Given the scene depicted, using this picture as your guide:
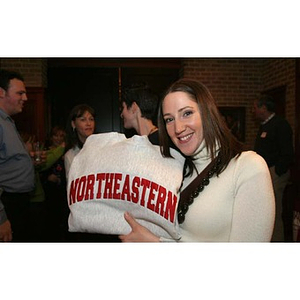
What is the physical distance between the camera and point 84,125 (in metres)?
2.64

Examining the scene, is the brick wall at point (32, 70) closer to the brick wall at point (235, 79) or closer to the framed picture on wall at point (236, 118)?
the brick wall at point (235, 79)

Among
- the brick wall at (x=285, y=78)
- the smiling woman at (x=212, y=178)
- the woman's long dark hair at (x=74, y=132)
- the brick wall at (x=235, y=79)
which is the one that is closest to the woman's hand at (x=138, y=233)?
the smiling woman at (x=212, y=178)

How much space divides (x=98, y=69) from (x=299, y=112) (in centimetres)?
325

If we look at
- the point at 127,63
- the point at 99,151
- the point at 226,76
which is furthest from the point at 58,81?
the point at 99,151

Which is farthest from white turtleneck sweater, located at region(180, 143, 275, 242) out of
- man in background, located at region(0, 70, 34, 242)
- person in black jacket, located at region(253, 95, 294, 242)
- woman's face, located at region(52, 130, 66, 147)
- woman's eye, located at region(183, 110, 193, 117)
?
woman's face, located at region(52, 130, 66, 147)

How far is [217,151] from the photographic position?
134 cm

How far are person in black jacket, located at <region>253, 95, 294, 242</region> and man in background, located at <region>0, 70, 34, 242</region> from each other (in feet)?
7.51

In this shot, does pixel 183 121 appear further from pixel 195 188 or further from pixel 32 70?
pixel 32 70

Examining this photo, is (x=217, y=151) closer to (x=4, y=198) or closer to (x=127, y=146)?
(x=127, y=146)

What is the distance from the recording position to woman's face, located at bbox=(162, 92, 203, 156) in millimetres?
1299

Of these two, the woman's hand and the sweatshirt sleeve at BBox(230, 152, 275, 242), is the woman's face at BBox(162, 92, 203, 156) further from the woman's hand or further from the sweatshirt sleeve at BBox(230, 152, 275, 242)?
the woman's hand

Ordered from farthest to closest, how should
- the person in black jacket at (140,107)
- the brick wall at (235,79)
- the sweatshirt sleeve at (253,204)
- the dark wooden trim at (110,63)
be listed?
the dark wooden trim at (110,63) < the brick wall at (235,79) < the person in black jacket at (140,107) < the sweatshirt sleeve at (253,204)

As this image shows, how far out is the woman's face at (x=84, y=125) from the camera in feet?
8.57

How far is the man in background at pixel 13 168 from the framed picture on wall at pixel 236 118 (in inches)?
142
